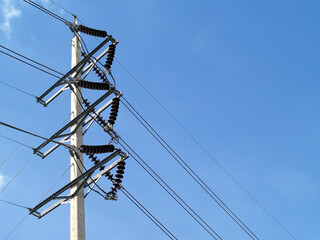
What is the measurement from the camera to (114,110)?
12.2 meters

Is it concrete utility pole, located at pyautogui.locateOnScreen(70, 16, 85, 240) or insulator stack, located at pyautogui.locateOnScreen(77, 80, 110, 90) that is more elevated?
insulator stack, located at pyautogui.locateOnScreen(77, 80, 110, 90)

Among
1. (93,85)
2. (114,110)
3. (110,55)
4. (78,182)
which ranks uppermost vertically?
(110,55)

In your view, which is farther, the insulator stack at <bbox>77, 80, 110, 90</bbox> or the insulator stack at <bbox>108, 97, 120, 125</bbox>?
the insulator stack at <bbox>77, 80, 110, 90</bbox>

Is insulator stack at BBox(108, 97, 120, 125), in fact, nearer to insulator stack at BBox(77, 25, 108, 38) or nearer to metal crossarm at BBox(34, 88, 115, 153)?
metal crossarm at BBox(34, 88, 115, 153)

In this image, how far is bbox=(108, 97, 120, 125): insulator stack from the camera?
12.1m

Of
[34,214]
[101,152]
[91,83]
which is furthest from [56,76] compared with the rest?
[34,214]

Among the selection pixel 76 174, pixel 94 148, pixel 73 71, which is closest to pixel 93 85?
pixel 73 71

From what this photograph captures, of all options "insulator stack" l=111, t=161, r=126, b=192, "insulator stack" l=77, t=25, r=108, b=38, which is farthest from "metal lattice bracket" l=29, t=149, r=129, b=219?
"insulator stack" l=77, t=25, r=108, b=38

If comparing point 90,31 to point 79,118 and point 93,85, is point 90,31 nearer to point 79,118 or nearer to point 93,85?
point 93,85

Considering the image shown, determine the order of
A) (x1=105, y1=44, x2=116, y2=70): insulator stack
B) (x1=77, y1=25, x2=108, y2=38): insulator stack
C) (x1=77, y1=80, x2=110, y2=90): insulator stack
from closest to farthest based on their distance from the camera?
(x1=77, y1=80, x2=110, y2=90): insulator stack < (x1=105, y1=44, x2=116, y2=70): insulator stack < (x1=77, y1=25, x2=108, y2=38): insulator stack

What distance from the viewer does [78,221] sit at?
10.5 metres

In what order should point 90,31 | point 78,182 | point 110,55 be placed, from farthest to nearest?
point 90,31 < point 110,55 < point 78,182

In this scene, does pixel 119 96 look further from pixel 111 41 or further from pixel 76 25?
pixel 76 25

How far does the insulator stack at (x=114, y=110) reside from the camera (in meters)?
12.1
